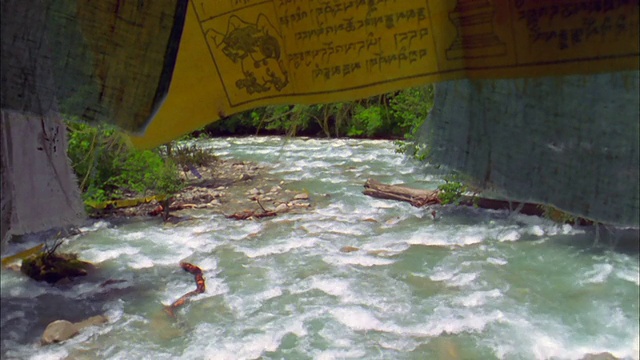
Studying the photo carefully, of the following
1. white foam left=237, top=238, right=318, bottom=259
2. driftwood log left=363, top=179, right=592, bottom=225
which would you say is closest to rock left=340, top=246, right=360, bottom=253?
white foam left=237, top=238, right=318, bottom=259

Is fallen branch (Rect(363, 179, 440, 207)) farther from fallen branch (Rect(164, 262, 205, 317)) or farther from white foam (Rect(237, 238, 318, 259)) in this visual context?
fallen branch (Rect(164, 262, 205, 317))

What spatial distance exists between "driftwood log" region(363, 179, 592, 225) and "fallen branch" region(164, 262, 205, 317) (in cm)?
282

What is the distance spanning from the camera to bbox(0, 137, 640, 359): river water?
426 cm

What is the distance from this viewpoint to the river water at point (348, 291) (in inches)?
168

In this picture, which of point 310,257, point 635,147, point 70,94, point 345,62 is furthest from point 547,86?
point 310,257

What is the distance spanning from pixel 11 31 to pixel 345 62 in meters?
0.51

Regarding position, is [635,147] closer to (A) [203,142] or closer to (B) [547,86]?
(B) [547,86]

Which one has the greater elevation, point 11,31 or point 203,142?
point 11,31

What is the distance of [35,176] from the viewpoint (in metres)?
1.04

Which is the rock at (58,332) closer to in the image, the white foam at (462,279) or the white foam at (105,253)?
the white foam at (105,253)

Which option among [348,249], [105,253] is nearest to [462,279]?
[348,249]

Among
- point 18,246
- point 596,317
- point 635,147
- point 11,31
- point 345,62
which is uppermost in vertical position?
point 11,31

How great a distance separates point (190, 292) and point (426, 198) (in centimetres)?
312

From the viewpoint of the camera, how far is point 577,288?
4.97 m
